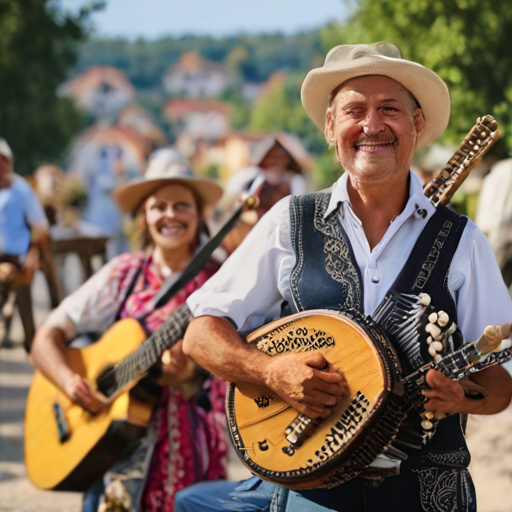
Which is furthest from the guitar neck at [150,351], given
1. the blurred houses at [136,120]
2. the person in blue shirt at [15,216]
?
the blurred houses at [136,120]

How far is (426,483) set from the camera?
198 centimetres

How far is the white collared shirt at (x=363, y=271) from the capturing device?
6.68 feet

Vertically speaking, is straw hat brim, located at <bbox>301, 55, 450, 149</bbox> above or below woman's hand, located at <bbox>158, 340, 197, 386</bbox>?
above

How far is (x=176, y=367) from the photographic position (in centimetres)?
332

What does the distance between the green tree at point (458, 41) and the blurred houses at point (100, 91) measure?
82505 mm

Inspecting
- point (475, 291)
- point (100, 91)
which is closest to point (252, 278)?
point (475, 291)

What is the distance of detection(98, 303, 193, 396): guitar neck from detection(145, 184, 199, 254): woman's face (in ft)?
1.66

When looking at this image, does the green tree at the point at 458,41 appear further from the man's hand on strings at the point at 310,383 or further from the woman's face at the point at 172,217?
the man's hand on strings at the point at 310,383

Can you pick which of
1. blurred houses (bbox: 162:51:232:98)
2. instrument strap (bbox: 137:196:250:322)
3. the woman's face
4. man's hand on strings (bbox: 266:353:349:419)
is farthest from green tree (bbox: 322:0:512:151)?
blurred houses (bbox: 162:51:232:98)

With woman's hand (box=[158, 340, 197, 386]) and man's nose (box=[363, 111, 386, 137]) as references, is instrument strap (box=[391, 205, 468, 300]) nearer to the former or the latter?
man's nose (box=[363, 111, 386, 137])

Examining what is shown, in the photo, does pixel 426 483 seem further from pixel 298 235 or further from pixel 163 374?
pixel 163 374

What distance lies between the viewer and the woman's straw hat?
151 inches

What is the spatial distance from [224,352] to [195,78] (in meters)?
113

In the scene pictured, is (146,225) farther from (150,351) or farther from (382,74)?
(382,74)
